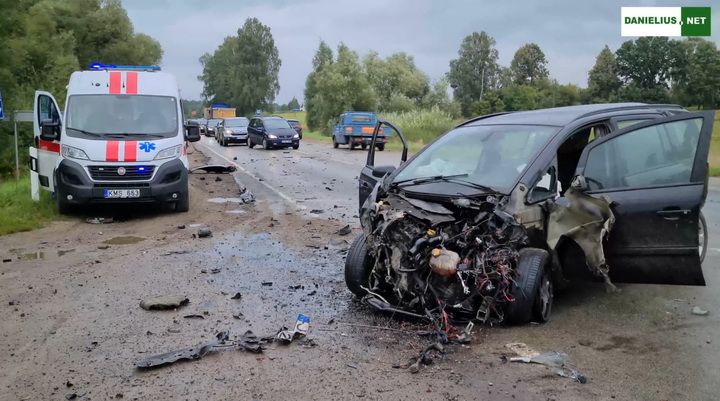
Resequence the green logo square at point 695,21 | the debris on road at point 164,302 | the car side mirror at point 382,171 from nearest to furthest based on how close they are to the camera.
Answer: the debris on road at point 164,302 → the car side mirror at point 382,171 → the green logo square at point 695,21

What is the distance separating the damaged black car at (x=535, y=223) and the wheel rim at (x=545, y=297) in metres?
0.01

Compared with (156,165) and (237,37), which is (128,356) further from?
(237,37)

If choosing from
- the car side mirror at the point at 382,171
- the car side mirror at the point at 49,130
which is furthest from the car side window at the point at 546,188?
the car side mirror at the point at 49,130

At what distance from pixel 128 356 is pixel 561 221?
3593 millimetres

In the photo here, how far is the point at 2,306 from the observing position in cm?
559

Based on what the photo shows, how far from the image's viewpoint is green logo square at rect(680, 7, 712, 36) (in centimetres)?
1797

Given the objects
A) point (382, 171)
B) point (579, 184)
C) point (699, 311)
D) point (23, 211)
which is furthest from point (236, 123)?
point (699, 311)

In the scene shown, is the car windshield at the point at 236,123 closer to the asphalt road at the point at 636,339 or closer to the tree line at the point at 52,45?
the tree line at the point at 52,45

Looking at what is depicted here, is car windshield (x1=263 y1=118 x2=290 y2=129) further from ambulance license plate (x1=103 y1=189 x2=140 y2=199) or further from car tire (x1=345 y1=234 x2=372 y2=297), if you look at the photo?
car tire (x1=345 y1=234 x2=372 y2=297)

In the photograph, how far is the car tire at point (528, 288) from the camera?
4.71 m

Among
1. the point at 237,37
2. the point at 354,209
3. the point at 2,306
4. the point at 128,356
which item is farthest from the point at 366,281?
the point at 237,37

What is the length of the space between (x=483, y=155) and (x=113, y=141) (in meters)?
7.13

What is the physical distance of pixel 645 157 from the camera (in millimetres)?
5434

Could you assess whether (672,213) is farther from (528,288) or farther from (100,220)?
(100,220)
